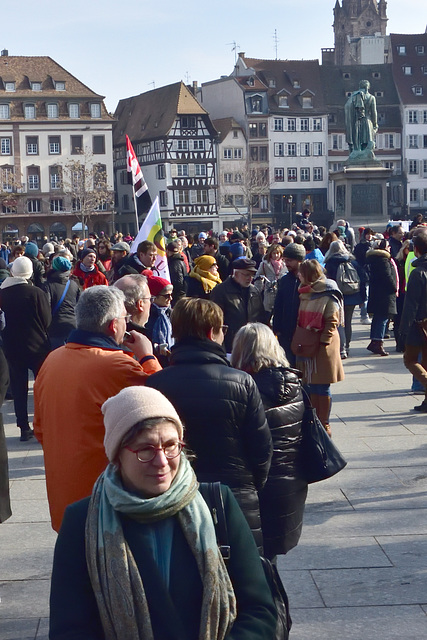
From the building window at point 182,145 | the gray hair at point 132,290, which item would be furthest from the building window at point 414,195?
the gray hair at point 132,290

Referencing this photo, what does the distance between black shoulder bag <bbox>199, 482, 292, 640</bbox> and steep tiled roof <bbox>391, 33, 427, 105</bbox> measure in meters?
88.2

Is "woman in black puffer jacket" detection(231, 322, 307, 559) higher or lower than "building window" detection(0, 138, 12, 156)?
lower

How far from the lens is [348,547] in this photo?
6.73 meters

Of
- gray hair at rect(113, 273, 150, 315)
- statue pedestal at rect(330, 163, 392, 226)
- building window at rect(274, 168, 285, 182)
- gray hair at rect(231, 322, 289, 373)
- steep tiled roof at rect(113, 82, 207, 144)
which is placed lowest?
gray hair at rect(231, 322, 289, 373)

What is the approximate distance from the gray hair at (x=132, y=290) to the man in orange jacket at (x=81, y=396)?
152 centimetres

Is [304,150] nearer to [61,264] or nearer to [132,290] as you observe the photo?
[61,264]

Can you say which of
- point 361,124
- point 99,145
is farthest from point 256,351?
point 99,145

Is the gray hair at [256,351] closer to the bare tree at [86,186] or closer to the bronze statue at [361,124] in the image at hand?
the bronze statue at [361,124]

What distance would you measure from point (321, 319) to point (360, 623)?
14.1ft

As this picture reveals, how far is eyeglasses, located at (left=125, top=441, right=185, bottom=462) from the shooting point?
9.86ft

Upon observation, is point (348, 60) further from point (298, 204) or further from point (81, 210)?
point (81, 210)

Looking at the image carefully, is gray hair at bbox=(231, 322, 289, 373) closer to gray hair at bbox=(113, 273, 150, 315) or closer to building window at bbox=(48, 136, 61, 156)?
gray hair at bbox=(113, 273, 150, 315)

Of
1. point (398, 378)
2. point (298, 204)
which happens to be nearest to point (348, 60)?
point (298, 204)

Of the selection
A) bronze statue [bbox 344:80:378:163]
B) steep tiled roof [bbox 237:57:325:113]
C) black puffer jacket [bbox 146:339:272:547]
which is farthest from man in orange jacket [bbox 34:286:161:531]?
steep tiled roof [bbox 237:57:325:113]
